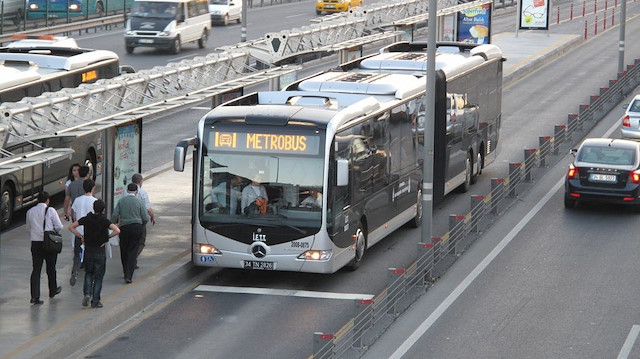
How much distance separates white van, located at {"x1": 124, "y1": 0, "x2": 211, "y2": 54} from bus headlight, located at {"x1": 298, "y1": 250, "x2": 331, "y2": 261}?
35408 mm

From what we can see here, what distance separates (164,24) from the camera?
55281 mm

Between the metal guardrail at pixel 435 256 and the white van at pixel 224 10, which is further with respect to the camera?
the white van at pixel 224 10

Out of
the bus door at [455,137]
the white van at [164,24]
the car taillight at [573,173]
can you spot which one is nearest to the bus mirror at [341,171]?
the bus door at [455,137]

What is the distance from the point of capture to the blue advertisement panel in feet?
176

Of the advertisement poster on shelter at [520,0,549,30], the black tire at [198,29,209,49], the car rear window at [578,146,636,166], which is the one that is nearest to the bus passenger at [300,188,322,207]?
the car rear window at [578,146,636,166]

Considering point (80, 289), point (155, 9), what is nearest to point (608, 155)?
point (80, 289)

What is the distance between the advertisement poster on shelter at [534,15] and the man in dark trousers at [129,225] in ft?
145

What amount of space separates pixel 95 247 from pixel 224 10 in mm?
50063

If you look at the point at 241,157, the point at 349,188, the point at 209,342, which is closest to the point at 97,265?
the point at 209,342

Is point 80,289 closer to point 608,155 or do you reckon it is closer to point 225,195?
point 225,195

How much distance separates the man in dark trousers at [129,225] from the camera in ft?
65.7

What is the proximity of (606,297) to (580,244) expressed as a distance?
13.0 feet

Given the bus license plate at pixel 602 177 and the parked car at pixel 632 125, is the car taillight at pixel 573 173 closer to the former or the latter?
the bus license plate at pixel 602 177

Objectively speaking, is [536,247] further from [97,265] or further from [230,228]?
[97,265]
